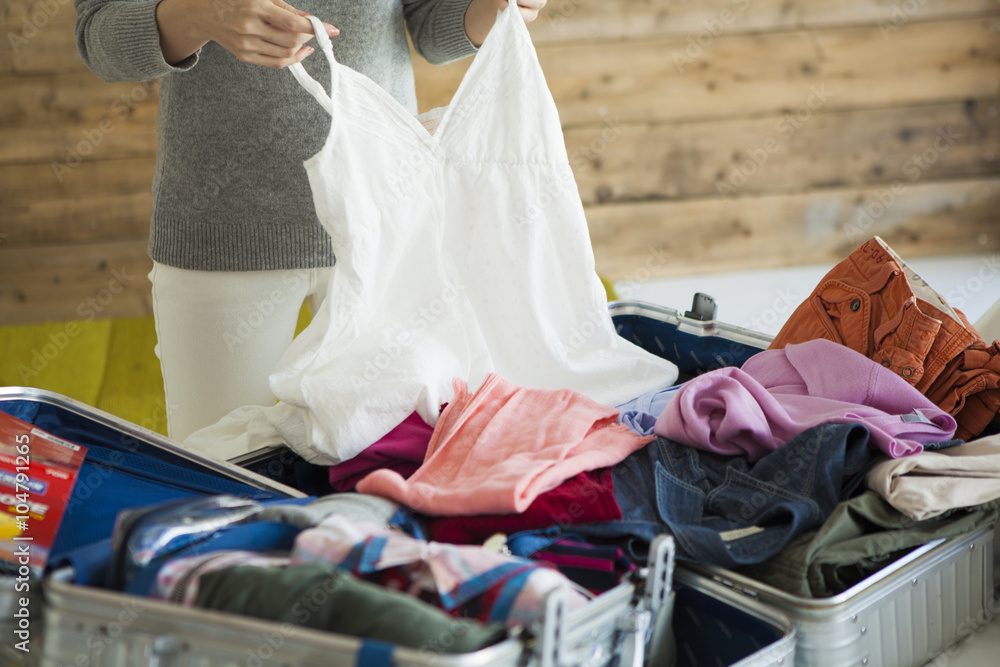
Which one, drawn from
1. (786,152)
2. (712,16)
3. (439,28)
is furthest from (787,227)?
(439,28)

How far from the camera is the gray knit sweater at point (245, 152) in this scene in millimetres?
1017

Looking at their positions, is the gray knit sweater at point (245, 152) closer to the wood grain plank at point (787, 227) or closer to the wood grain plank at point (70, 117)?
the wood grain plank at point (70, 117)

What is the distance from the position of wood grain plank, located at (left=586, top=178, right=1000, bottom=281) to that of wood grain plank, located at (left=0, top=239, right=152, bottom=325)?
1409mm

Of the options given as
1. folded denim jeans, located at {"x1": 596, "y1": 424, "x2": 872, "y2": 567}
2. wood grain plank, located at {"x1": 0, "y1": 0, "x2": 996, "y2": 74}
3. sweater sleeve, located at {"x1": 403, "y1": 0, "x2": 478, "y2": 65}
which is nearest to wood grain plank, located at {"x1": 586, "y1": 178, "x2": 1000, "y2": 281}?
wood grain plank, located at {"x1": 0, "y1": 0, "x2": 996, "y2": 74}

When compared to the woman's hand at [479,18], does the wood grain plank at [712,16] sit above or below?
above

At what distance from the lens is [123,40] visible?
90cm

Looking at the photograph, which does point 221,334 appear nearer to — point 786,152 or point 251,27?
point 251,27

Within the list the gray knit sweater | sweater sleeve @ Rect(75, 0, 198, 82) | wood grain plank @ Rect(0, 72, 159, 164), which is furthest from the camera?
wood grain plank @ Rect(0, 72, 159, 164)

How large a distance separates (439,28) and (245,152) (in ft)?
1.00

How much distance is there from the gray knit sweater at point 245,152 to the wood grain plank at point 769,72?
4.97 ft

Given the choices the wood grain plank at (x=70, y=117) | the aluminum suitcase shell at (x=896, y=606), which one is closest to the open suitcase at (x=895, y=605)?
the aluminum suitcase shell at (x=896, y=606)

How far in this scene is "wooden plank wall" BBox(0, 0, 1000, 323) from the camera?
7.89 feet

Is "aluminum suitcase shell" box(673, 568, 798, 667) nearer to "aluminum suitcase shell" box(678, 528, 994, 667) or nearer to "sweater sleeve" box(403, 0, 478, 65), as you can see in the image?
"aluminum suitcase shell" box(678, 528, 994, 667)

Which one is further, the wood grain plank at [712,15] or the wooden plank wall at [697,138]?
the wood grain plank at [712,15]
